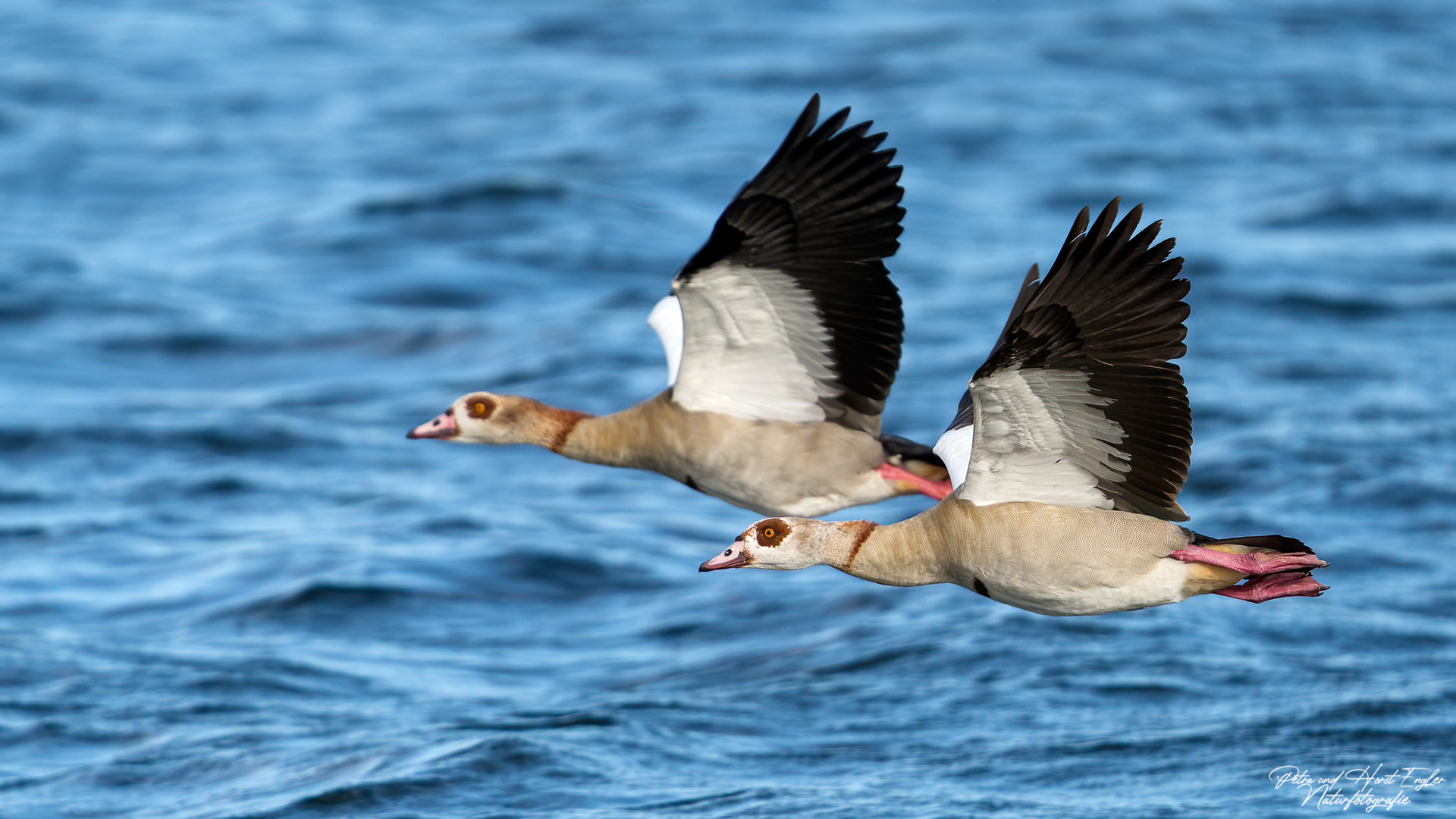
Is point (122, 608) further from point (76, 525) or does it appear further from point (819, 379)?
point (819, 379)

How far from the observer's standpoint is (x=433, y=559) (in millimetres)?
26156

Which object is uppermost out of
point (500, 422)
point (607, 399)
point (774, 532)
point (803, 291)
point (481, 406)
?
point (607, 399)

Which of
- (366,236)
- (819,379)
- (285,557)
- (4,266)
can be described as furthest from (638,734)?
(4,266)

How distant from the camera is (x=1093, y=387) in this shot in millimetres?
8172

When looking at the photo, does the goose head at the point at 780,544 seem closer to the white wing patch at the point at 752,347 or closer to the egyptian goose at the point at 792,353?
the egyptian goose at the point at 792,353

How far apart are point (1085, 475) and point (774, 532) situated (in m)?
1.57

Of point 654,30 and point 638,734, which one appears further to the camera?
point 654,30

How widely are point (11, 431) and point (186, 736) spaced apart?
35.4 ft

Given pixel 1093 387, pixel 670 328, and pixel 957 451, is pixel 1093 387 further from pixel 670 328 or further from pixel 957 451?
pixel 670 328

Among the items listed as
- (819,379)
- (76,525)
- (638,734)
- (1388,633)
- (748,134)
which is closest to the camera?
(819,379)

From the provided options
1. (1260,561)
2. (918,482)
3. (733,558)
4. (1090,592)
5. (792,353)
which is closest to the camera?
(1260,561)

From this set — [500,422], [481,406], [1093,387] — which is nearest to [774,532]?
[1093,387]

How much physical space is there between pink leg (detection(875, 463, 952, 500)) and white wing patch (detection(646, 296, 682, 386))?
4.71 feet

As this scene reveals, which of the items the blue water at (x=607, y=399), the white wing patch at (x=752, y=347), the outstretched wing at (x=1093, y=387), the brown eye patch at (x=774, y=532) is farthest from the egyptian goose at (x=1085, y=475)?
the blue water at (x=607, y=399)
